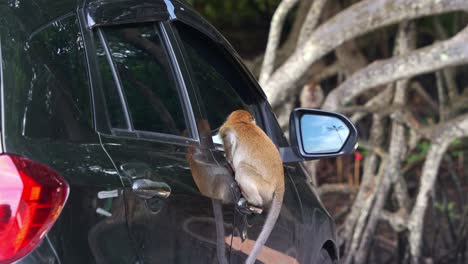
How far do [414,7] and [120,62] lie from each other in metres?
3.33

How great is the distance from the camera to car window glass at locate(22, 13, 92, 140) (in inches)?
76.3

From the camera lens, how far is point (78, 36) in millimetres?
2232

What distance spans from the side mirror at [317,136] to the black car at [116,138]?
0.21 metres

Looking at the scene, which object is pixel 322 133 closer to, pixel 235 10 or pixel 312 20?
pixel 312 20

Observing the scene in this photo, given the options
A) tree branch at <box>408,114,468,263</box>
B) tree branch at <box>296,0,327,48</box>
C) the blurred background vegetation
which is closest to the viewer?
tree branch at <box>408,114,468,263</box>

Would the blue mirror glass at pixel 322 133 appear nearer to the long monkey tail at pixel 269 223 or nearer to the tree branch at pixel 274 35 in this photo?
the long monkey tail at pixel 269 223

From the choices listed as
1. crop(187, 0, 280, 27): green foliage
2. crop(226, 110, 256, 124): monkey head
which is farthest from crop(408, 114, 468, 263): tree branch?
crop(226, 110, 256, 124): monkey head

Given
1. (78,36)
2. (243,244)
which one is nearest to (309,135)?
(243,244)

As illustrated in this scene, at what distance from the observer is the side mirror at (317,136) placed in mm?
3484

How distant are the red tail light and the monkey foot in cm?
107

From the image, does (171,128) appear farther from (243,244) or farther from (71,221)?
(71,221)

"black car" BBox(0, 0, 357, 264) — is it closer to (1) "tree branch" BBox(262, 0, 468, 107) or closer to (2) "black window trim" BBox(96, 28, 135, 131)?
(2) "black window trim" BBox(96, 28, 135, 131)

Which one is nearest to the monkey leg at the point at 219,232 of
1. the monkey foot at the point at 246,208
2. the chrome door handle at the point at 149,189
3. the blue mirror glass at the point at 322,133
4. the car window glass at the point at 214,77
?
the monkey foot at the point at 246,208

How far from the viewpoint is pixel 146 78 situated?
2723mm
